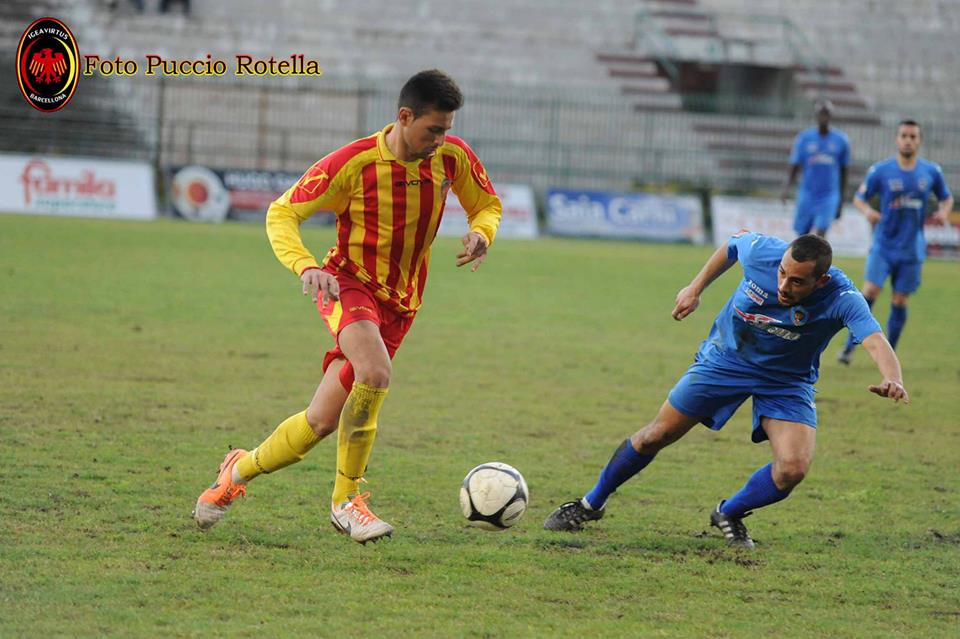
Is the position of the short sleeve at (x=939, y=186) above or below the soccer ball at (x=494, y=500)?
above

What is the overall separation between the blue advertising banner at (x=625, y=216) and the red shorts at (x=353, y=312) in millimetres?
19862

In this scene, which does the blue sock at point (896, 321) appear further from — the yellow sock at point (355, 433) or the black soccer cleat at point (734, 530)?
the yellow sock at point (355, 433)

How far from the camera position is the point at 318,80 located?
28.2 meters

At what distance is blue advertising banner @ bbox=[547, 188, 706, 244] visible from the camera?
83.0 feet

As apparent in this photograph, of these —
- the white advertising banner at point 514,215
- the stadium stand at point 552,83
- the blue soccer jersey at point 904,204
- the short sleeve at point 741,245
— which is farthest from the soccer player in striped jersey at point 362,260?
the stadium stand at point 552,83

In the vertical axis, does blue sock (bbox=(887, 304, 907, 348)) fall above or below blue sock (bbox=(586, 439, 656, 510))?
below

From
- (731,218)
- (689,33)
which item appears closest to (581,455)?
(731,218)

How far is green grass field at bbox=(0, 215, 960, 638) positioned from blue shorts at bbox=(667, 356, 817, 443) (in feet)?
1.99

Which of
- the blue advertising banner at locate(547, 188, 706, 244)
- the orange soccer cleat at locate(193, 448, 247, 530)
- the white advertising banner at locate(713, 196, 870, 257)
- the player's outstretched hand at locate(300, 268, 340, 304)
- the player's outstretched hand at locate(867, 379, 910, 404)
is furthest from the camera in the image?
the blue advertising banner at locate(547, 188, 706, 244)

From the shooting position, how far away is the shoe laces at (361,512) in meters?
5.25

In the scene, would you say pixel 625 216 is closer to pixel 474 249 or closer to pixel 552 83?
pixel 552 83

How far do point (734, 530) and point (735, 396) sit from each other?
2.05 feet

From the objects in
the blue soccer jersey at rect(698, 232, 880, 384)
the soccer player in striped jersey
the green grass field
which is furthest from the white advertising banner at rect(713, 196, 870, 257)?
the soccer player in striped jersey

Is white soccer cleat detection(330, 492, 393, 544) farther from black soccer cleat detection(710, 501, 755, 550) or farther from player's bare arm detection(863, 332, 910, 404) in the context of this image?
player's bare arm detection(863, 332, 910, 404)
